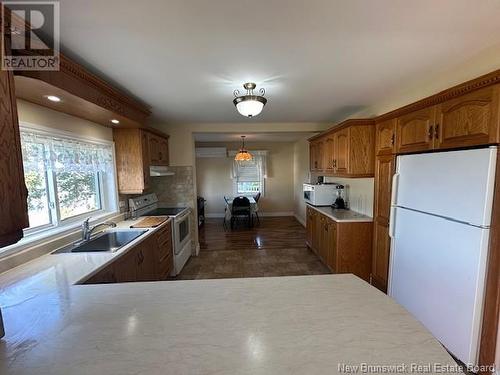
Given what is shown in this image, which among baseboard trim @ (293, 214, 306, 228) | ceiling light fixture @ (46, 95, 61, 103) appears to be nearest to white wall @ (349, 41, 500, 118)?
ceiling light fixture @ (46, 95, 61, 103)

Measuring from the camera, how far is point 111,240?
2.46 meters

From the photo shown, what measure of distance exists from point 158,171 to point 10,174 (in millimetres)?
2415

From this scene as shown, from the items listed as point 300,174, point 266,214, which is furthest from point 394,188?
point 266,214

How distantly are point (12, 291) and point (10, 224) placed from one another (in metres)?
0.53

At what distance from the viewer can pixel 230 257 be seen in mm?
3945

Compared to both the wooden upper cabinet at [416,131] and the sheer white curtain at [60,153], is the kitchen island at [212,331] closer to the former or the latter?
the sheer white curtain at [60,153]

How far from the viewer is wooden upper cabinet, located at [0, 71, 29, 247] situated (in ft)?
3.25

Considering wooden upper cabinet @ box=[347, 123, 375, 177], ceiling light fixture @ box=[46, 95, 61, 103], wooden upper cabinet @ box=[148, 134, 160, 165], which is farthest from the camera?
wooden upper cabinet @ box=[148, 134, 160, 165]

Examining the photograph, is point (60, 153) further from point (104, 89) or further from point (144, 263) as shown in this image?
point (144, 263)

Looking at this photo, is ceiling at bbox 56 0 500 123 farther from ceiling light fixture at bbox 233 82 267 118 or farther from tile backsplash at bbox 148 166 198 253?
tile backsplash at bbox 148 166 198 253

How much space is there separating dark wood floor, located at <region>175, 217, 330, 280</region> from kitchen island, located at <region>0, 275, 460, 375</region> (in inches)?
87.5

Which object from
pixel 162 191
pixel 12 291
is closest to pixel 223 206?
pixel 162 191

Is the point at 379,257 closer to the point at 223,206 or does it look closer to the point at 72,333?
the point at 72,333

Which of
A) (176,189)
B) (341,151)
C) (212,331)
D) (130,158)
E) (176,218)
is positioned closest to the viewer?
(212,331)
